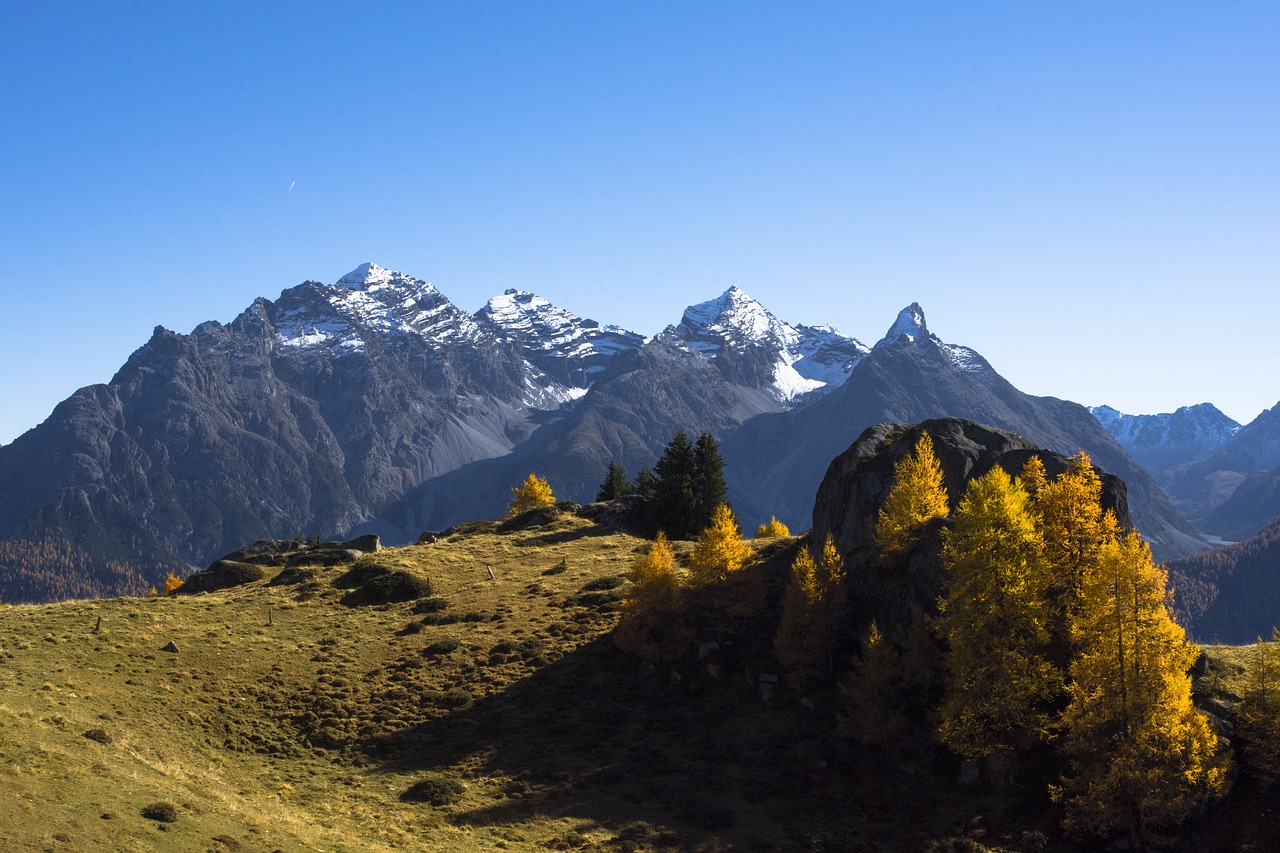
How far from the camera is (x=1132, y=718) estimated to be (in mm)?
41312

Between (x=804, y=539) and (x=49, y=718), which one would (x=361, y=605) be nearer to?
(x=49, y=718)

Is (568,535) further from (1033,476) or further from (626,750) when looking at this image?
(1033,476)

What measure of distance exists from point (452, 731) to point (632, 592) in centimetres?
1707

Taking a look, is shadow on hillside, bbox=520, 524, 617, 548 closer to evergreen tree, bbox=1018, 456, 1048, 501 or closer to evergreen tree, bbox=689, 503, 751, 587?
evergreen tree, bbox=689, 503, 751, 587

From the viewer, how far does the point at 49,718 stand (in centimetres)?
4359

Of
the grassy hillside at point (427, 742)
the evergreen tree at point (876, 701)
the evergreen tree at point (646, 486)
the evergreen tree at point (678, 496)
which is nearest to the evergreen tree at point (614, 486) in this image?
the evergreen tree at point (646, 486)

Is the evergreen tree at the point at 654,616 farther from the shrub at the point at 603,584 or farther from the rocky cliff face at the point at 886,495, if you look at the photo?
the rocky cliff face at the point at 886,495

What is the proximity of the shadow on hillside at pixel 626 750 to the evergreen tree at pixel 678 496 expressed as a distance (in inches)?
1416

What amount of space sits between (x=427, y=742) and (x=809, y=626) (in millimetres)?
25643

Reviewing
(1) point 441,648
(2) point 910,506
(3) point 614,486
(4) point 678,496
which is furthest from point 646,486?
(2) point 910,506

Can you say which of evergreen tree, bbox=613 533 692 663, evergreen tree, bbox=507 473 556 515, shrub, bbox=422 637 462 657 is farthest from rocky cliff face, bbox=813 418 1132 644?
evergreen tree, bbox=507 473 556 515

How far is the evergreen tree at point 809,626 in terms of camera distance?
191 ft

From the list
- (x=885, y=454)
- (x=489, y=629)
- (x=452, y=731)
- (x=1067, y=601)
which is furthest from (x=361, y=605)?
(x=1067, y=601)

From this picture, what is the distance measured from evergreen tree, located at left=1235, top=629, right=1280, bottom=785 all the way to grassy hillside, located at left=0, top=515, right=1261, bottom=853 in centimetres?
615
